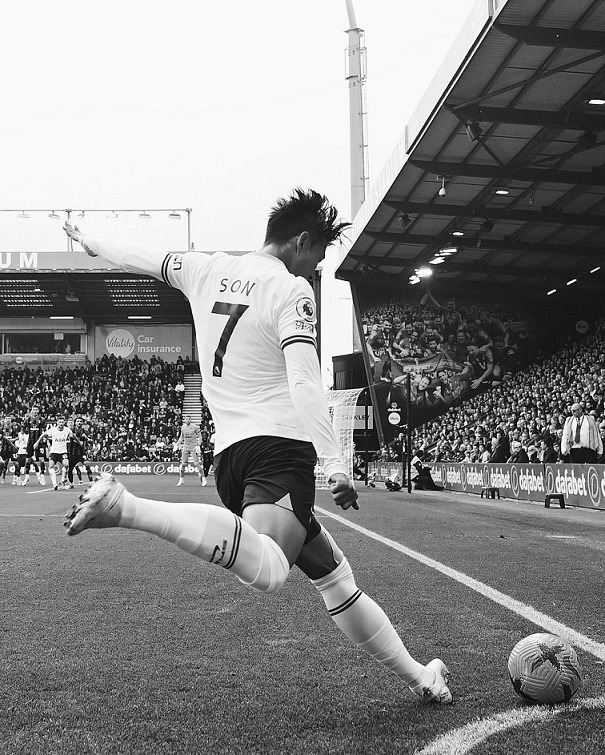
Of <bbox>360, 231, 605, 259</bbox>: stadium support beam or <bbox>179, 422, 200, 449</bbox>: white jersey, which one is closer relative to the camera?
<bbox>179, 422, 200, 449</bbox>: white jersey

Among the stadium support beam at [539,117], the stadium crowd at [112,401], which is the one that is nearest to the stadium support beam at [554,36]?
the stadium support beam at [539,117]

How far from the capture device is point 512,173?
82.9ft

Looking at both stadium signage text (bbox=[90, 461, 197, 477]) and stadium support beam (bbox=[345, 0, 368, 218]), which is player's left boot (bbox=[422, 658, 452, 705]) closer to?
stadium signage text (bbox=[90, 461, 197, 477])

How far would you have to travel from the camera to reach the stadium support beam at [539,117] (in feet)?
70.4

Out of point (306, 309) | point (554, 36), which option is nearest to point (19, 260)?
point (554, 36)

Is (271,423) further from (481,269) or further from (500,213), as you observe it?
(481,269)

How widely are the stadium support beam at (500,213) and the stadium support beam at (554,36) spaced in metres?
11.5

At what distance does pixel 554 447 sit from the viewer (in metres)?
22.1

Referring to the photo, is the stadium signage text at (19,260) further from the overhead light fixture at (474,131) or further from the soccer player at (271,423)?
the soccer player at (271,423)

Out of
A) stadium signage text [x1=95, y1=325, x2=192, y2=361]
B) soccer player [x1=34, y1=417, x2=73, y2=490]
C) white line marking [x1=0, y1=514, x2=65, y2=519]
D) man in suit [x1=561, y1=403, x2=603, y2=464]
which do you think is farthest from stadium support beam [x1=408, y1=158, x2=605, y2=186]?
stadium signage text [x1=95, y1=325, x2=192, y2=361]

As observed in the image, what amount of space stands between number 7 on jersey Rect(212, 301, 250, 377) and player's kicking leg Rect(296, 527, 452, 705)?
773mm

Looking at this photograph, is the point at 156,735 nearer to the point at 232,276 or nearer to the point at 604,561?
the point at 232,276

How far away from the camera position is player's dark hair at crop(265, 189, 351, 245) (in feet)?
11.6

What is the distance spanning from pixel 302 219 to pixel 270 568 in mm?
1382
